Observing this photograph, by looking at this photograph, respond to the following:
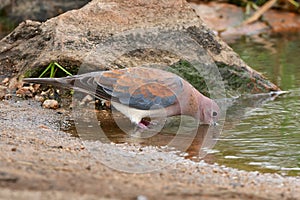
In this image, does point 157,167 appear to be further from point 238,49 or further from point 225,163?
point 238,49

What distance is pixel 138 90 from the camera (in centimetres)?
630

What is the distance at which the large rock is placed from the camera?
7.44m

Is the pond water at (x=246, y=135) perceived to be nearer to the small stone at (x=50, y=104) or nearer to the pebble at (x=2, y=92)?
the small stone at (x=50, y=104)

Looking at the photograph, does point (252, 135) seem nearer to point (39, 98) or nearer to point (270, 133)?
point (270, 133)

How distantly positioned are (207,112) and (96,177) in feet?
9.76

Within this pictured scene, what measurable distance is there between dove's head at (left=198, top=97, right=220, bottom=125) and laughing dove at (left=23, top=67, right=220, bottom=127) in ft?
0.68

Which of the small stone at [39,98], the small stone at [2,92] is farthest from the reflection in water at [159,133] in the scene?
the small stone at [2,92]

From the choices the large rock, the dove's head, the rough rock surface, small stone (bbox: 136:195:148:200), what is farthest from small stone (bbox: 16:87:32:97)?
the rough rock surface

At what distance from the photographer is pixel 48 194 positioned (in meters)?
3.54

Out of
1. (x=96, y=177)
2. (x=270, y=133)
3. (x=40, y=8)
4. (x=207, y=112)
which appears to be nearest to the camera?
(x=96, y=177)

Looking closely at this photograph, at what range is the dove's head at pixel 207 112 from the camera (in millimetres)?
6746

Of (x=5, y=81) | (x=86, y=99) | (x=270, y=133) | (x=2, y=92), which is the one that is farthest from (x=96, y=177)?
(x=5, y=81)

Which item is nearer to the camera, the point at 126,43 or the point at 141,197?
the point at 141,197

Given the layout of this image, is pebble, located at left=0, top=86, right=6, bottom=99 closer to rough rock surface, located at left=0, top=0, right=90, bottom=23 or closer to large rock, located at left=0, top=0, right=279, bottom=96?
large rock, located at left=0, top=0, right=279, bottom=96
